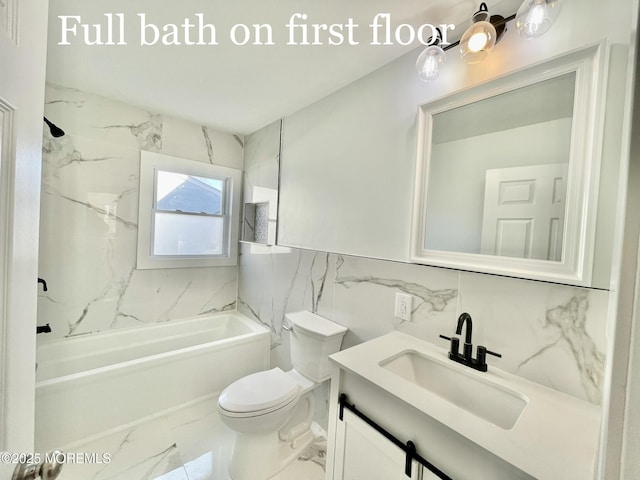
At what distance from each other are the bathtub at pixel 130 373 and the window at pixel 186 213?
648 mm

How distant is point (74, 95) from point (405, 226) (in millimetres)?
2593

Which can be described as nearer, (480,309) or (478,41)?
(478,41)

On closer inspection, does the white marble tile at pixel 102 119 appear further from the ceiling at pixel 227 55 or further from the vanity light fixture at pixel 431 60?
the vanity light fixture at pixel 431 60

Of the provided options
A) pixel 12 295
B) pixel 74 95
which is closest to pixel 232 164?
pixel 74 95

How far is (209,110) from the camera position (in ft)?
7.06

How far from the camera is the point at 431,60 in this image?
113 cm

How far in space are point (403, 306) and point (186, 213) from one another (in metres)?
2.25

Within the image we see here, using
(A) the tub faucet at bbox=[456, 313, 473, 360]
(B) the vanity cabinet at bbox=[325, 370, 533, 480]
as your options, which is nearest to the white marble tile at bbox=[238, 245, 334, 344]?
(B) the vanity cabinet at bbox=[325, 370, 533, 480]

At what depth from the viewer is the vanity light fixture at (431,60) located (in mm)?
1119

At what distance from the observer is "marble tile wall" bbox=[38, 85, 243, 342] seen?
1900 mm

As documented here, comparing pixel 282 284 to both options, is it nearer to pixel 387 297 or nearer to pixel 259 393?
pixel 259 393

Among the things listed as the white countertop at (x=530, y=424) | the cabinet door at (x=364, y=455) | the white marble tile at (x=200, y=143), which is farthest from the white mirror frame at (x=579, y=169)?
the white marble tile at (x=200, y=143)

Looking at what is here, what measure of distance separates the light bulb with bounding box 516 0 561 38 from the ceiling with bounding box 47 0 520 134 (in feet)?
0.51

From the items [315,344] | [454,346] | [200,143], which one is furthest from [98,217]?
[454,346]
